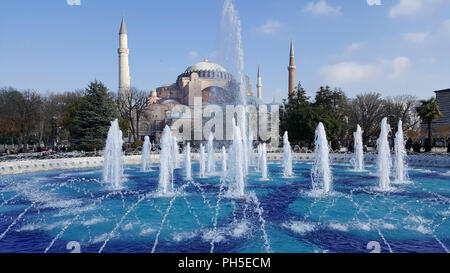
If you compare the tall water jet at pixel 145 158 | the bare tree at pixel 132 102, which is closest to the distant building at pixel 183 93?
the bare tree at pixel 132 102

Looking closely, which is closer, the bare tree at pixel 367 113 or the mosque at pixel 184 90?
the bare tree at pixel 367 113

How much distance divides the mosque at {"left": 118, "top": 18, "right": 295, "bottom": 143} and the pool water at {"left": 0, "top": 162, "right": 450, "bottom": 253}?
112 ft

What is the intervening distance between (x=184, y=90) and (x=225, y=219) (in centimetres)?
4906

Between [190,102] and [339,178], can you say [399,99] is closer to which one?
[339,178]

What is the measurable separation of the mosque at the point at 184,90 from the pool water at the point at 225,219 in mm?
33996

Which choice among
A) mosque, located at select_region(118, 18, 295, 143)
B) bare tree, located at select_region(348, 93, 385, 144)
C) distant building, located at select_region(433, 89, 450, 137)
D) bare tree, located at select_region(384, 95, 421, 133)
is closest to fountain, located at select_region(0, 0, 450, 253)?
bare tree, located at select_region(348, 93, 385, 144)

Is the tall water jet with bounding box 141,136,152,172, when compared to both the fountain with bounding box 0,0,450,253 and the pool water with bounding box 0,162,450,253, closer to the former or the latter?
the fountain with bounding box 0,0,450,253

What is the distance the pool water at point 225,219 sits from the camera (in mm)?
4535

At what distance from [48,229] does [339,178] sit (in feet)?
32.7

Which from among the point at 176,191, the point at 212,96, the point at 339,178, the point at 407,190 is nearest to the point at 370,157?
the point at 339,178

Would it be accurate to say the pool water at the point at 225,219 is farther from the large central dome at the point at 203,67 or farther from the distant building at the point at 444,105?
the large central dome at the point at 203,67

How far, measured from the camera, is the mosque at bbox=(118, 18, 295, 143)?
42.1m
